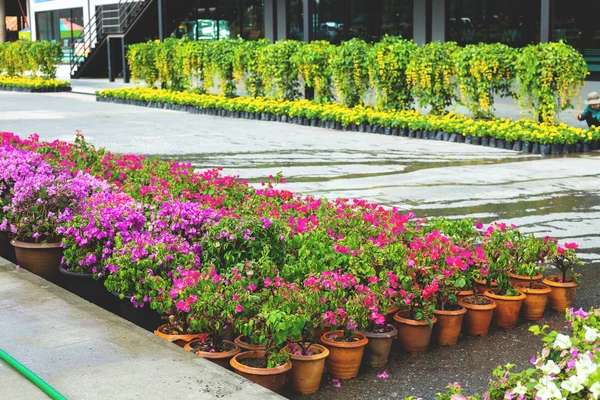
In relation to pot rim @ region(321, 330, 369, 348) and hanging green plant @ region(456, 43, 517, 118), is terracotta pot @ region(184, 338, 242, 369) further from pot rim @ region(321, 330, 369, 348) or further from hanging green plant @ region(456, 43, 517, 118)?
hanging green plant @ region(456, 43, 517, 118)

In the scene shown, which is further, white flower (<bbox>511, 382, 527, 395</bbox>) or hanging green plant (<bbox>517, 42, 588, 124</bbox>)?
hanging green plant (<bbox>517, 42, 588, 124</bbox>)

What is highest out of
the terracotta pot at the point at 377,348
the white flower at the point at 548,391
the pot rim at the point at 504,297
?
the white flower at the point at 548,391

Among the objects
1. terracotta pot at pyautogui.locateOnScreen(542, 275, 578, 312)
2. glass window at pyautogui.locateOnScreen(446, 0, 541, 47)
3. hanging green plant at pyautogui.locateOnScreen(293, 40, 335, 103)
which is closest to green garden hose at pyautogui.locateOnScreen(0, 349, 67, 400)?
terracotta pot at pyautogui.locateOnScreen(542, 275, 578, 312)

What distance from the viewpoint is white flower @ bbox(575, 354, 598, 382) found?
2.96 meters

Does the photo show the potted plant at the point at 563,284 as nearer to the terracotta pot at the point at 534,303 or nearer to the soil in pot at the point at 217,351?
the terracotta pot at the point at 534,303

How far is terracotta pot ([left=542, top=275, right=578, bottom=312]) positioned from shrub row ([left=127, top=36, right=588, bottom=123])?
10.0 metres

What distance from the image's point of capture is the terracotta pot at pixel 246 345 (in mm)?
5012

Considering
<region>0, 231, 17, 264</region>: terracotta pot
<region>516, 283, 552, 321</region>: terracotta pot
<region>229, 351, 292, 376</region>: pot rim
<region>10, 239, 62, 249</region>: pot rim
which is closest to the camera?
<region>229, 351, 292, 376</region>: pot rim

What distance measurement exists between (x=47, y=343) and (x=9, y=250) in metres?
3.10

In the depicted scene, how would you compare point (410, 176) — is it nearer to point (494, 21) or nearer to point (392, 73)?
point (392, 73)

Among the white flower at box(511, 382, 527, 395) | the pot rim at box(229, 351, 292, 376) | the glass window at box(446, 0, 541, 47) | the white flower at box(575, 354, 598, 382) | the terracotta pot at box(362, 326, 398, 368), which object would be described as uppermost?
the glass window at box(446, 0, 541, 47)

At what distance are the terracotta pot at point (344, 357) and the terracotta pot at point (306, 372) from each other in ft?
0.56

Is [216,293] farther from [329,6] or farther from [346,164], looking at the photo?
[329,6]

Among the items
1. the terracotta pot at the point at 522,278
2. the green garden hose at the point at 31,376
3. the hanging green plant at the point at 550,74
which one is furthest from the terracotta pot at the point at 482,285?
the hanging green plant at the point at 550,74
